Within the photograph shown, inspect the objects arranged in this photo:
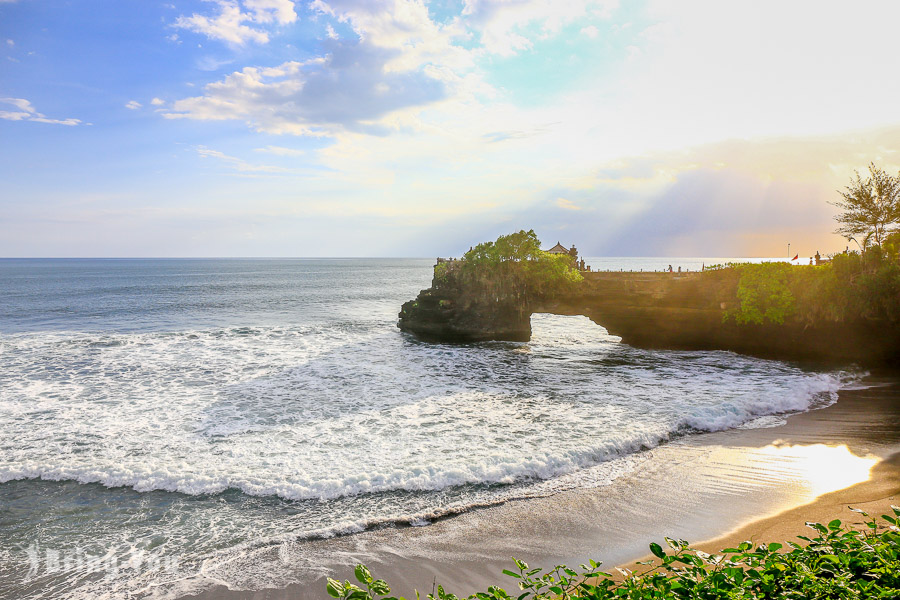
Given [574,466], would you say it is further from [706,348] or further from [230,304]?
[230,304]

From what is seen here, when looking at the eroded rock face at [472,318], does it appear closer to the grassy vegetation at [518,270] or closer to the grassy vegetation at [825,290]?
the grassy vegetation at [518,270]

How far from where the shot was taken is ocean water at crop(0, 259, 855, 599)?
8391 millimetres

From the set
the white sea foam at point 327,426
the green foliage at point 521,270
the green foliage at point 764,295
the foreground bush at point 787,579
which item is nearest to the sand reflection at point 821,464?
the white sea foam at point 327,426

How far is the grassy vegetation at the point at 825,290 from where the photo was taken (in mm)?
22094

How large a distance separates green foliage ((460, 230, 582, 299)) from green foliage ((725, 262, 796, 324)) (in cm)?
908

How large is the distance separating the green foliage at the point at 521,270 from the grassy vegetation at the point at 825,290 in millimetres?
9537

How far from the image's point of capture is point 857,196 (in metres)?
26.5

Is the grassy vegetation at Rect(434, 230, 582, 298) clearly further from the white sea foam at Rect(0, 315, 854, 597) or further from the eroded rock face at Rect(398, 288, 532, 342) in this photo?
the white sea foam at Rect(0, 315, 854, 597)

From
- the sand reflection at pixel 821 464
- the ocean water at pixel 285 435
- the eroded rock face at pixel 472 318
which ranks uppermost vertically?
the eroded rock face at pixel 472 318

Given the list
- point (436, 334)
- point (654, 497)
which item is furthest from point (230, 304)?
point (654, 497)

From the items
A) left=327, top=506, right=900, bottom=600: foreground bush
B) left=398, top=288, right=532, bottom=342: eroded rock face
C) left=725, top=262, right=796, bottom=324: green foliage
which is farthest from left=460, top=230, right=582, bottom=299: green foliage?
left=327, top=506, right=900, bottom=600: foreground bush

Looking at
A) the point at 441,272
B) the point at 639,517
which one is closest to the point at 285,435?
the point at 639,517

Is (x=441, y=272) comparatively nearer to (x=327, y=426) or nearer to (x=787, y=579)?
(x=327, y=426)

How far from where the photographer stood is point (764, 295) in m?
25.3
